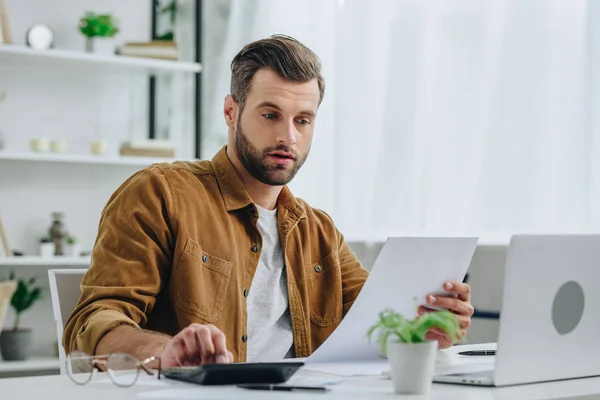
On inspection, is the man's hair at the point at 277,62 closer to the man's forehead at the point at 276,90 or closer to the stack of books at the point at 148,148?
the man's forehead at the point at 276,90

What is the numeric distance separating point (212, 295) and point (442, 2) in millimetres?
1830

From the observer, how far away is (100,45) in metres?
3.70

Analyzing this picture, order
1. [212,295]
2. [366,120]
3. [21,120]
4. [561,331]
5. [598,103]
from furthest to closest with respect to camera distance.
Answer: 1. [21,120]
2. [366,120]
3. [598,103]
4. [212,295]
5. [561,331]

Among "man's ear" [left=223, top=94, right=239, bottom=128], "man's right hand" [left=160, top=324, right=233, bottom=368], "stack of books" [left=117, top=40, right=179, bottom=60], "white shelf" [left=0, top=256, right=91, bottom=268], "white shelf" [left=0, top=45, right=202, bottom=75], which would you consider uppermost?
"stack of books" [left=117, top=40, right=179, bottom=60]

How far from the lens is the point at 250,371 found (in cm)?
121

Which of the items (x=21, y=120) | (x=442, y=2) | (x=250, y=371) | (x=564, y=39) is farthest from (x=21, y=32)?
(x=250, y=371)

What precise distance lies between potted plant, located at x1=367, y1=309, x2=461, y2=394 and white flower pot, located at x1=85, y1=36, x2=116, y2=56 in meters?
2.80

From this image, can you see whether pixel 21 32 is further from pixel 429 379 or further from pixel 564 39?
pixel 429 379

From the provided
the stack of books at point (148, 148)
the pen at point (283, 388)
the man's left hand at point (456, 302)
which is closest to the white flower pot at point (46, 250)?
the stack of books at point (148, 148)

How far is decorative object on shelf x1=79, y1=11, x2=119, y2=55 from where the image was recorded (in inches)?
145

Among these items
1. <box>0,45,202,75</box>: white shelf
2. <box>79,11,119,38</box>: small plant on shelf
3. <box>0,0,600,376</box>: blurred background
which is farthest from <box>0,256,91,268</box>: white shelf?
<box>79,11,119,38</box>: small plant on shelf

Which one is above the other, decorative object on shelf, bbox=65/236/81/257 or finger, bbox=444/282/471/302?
finger, bbox=444/282/471/302

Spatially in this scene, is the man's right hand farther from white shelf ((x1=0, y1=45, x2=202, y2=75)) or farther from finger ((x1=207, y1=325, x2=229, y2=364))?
white shelf ((x1=0, y1=45, x2=202, y2=75))

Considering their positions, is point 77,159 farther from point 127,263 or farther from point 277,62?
point 127,263
